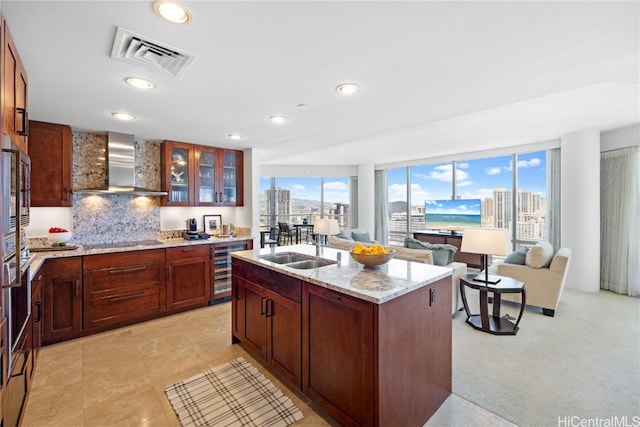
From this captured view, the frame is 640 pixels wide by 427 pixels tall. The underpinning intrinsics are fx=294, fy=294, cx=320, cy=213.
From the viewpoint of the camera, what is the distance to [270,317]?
2389 mm

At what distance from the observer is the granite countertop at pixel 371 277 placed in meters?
1.65

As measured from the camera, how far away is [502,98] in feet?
8.45

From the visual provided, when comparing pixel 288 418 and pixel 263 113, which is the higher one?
pixel 263 113

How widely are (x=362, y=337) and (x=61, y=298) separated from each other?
320 centimetres

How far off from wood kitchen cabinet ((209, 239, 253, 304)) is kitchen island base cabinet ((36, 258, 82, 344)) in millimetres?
1432

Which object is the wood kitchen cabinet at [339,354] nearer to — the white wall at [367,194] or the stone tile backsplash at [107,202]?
the stone tile backsplash at [107,202]

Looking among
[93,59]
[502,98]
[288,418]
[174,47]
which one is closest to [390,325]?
[288,418]

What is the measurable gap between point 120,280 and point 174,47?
277 centimetres

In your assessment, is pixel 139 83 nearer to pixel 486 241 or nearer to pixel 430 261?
pixel 430 261

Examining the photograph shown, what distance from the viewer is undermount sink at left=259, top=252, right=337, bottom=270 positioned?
2.62 metres

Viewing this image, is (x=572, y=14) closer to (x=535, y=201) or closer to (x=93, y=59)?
(x=93, y=59)

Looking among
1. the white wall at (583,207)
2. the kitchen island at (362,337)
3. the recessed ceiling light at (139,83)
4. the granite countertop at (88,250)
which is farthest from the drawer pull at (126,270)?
the white wall at (583,207)

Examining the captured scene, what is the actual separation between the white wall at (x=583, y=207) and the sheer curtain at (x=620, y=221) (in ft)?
0.74

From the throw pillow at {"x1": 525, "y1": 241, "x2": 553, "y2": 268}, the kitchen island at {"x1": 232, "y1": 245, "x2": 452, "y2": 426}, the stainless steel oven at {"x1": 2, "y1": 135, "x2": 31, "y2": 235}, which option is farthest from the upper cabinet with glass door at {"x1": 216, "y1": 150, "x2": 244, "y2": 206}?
the throw pillow at {"x1": 525, "y1": 241, "x2": 553, "y2": 268}
